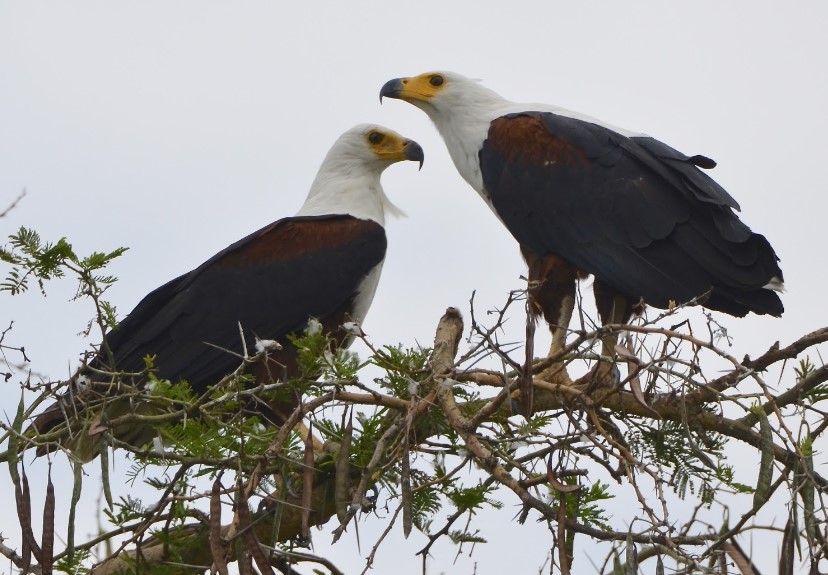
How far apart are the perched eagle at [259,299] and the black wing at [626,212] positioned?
84 cm

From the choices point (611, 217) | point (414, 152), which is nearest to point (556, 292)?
point (611, 217)

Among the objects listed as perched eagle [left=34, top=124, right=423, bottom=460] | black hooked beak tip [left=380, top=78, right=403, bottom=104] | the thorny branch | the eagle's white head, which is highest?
black hooked beak tip [left=380, top=78, right=403, bottom=104]

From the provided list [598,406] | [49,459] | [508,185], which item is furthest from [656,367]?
[508,185]

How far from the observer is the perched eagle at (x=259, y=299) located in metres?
5.96

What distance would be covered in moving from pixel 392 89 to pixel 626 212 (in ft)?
5.99

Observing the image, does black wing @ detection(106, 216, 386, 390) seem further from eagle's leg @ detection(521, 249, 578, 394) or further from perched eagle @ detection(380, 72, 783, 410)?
eagle's leg @ detection(521, 249, 578, 394)

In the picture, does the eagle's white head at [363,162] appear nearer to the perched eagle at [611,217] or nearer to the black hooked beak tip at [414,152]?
the black hooked beak tip at [414,152]

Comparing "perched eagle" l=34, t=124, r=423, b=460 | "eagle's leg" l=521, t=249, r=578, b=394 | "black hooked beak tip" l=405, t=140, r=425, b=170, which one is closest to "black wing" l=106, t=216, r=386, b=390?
"perched eagle" l=34, t=124, r=423, b=460

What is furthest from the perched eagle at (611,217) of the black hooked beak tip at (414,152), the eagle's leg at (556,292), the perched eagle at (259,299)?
the perched eagle at (259,299)

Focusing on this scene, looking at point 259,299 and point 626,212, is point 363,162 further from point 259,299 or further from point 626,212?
point 626,212

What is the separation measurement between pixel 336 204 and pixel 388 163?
0.49 meters

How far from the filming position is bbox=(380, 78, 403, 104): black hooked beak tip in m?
6.79

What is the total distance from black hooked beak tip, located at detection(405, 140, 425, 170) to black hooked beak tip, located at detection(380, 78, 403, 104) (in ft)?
1.03

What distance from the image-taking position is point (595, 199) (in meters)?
5.73
